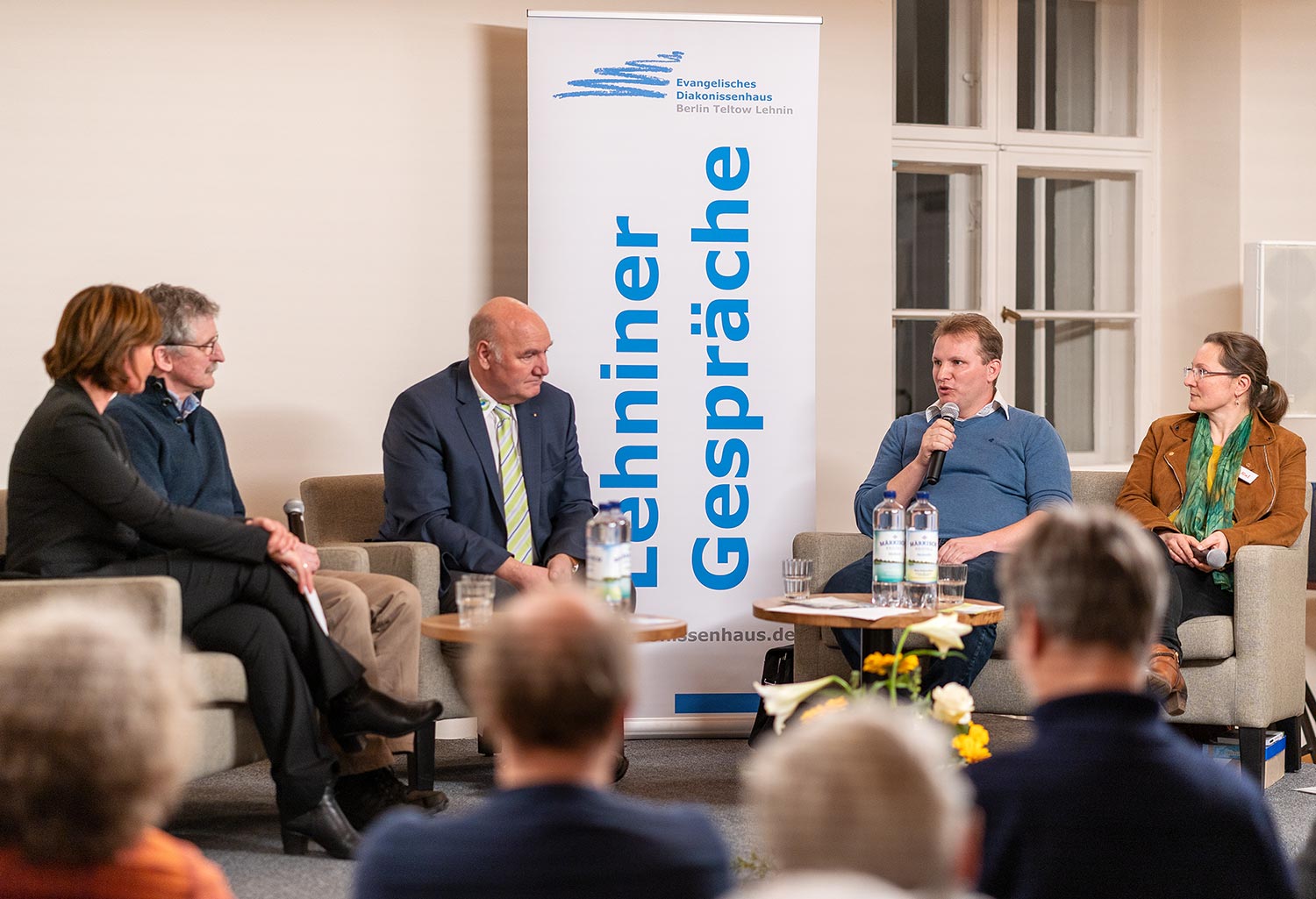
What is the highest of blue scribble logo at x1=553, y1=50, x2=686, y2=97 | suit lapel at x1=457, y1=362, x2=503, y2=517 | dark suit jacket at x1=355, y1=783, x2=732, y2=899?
blue scribble logo at x1=553, y1=50, x2=686, y2=97

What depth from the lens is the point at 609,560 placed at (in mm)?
3258

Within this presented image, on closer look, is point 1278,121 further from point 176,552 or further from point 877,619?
point 176,552

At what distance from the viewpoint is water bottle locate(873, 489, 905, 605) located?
11.6ft

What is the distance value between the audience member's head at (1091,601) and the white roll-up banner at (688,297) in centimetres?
319

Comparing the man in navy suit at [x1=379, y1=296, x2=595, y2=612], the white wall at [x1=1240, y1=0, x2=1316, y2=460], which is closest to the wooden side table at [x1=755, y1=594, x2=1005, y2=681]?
the man in navy suit at [x1=379, y1=296, x2=595, y2=612]

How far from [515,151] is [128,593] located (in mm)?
2565

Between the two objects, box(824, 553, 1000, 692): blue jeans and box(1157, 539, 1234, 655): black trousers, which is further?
box(1157, 539, 1234, 655): black trousers

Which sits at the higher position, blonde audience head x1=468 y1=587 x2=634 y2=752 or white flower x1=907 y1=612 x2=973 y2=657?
blonde audience head x1=468 y1=587 x2=634 y2=752

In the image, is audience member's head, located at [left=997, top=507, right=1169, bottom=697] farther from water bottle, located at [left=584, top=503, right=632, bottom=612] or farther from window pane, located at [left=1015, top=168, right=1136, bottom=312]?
window pane, located at [left=1015, top=168, right=1136, bottom=312]

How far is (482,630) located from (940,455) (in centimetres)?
159

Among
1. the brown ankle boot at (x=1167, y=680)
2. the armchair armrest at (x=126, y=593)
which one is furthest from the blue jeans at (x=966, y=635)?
the armchair armrest at (x=126, y=593)

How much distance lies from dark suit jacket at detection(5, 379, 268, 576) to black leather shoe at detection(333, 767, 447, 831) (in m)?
0.63

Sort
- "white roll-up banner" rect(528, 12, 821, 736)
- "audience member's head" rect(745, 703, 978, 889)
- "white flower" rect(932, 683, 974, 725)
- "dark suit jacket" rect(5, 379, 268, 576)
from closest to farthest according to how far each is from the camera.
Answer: "audience member's head" rect(745, 703, 978, 889) < "white flower" rect(932, 683, 974, 725) < "dark suit jacket" rect(5, 379, 268, 576) < "white roll-up banner" rect(528, 12, 821, 736)

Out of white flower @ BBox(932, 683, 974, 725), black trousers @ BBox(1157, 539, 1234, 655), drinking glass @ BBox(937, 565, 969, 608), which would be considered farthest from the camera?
black trousers @ BBox(1157, 539, 1234, 655)
